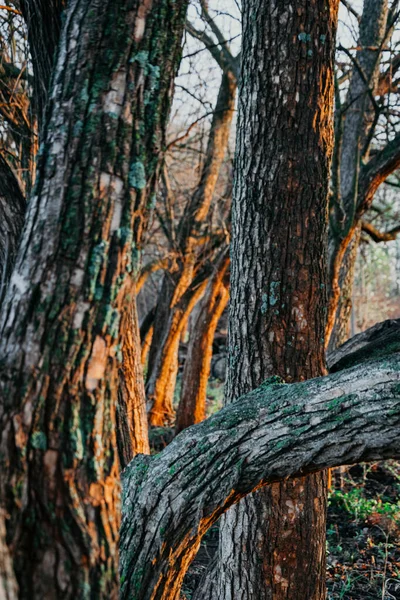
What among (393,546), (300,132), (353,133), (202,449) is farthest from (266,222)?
(353,133)

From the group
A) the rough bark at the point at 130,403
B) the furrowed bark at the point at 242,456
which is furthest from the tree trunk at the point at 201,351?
the furrowed bark at the point at 242,456

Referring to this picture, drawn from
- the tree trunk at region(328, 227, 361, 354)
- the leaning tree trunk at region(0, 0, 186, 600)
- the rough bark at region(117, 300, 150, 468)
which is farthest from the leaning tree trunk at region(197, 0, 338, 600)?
the tree trunk at region(328, 227, 361, 354)

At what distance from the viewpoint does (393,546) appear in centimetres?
454

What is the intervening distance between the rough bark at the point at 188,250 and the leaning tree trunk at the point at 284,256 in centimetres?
592

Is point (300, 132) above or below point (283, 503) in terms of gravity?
above

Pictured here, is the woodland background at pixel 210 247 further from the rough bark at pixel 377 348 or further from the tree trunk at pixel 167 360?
the rough bark at pixel 377 348

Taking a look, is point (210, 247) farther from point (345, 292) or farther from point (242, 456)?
point (242, 456)

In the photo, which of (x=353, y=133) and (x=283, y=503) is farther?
(x=353, y=133)

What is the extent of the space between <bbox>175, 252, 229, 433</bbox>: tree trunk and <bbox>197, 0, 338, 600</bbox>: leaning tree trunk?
15.7 ft

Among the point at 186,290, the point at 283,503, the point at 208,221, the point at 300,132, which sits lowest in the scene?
the point at 283,503

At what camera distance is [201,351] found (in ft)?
26.0

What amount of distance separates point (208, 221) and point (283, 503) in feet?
22.6

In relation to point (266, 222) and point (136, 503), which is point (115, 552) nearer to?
point (136, 503)

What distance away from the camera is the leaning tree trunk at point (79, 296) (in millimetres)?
1285
